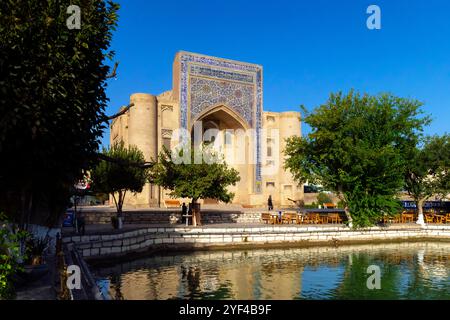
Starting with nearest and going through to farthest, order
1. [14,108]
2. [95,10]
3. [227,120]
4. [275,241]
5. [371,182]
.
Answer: [14,108] < [95,10] < [275,241] < [371,182] < [227,120]

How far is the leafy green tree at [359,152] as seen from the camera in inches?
866

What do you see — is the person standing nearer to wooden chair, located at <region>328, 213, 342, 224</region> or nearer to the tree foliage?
the tree foliage

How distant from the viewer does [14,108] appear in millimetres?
7066

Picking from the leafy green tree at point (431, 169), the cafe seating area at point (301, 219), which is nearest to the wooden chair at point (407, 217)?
the leafy green tree at point (431, 169)

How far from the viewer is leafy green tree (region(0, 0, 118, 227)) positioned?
7.25 m

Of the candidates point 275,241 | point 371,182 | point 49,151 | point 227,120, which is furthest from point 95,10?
point 227,120

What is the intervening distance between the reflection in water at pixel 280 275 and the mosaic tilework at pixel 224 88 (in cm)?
1789

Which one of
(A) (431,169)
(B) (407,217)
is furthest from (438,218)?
(A) (431,169)

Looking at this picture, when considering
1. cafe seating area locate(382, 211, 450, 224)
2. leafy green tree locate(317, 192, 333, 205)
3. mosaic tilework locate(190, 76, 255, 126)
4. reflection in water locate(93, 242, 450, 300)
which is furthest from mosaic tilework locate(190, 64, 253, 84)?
reflection in water locate(93, 242, 450, 300)

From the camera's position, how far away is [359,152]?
70.1 ft

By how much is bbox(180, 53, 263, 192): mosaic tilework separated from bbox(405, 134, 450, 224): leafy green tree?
13824 mm

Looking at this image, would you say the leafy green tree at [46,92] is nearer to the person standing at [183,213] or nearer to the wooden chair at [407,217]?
the person standing at [183,213]

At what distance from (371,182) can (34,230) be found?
17.8 m
